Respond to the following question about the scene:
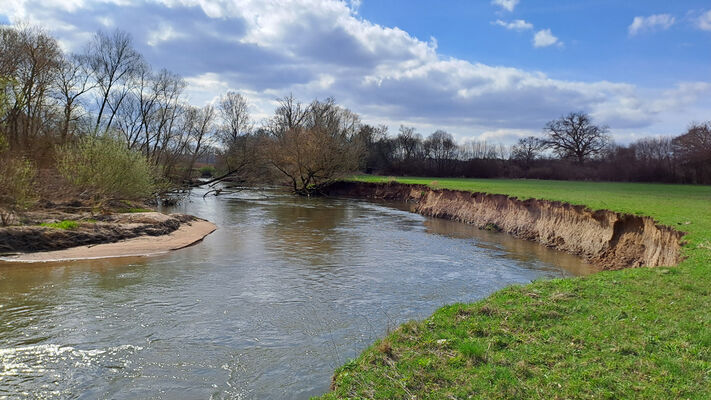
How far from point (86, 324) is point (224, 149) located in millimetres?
50073

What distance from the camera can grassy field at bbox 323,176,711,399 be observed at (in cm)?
466

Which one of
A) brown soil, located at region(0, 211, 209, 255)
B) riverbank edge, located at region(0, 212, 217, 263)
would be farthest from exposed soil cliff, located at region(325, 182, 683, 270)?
brown soil, located at region(0, 211, 209, 255)

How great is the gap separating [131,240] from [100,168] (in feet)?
23.3

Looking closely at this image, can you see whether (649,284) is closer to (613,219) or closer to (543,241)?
(613,219)

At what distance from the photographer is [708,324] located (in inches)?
233

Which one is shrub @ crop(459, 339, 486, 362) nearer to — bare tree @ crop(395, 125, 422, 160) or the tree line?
the tree line

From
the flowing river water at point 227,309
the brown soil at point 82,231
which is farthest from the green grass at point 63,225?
the flowing river water at point 227,309

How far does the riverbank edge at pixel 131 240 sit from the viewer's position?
47.7 feet

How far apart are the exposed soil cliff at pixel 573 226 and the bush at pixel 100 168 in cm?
2062

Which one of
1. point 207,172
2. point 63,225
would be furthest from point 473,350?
point 207,172

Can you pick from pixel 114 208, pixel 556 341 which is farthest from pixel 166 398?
pixel 114 208

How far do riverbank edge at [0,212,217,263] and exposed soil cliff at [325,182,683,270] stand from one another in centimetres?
1616

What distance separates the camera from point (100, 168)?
866 inches

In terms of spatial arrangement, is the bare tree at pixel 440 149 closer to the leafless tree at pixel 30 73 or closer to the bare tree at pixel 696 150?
the bare tree at pixel 696 150
